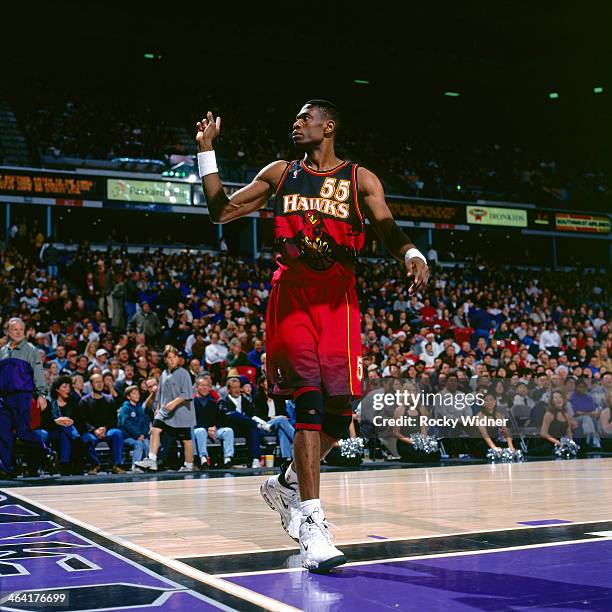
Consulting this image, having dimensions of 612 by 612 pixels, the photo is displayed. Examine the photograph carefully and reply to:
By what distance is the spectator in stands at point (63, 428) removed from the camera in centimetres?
905

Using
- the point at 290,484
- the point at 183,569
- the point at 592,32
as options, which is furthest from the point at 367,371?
the point at 592,32

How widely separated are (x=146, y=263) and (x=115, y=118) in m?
7.15

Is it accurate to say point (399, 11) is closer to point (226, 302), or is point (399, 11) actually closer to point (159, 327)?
point (226, 302)

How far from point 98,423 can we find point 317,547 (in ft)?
23.0

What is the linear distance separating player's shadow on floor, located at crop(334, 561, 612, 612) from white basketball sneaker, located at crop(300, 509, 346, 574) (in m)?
0.06

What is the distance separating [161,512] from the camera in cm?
514

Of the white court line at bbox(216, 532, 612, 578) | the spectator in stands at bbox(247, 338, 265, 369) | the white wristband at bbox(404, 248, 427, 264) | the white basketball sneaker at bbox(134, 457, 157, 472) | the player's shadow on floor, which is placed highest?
the spectator in stands at bbox(247, 338, 265, 369)

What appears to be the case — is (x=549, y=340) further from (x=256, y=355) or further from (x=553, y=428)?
(x=256, y=355)

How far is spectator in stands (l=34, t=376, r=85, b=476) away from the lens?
9047 millimetres

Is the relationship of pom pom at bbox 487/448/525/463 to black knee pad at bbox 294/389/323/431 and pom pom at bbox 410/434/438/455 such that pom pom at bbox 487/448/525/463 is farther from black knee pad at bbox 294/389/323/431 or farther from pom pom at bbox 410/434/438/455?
black knee pad at bbox 294/389/323/431

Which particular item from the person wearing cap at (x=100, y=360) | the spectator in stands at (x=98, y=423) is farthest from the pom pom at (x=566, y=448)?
the person wearing cap at (x=100, y=360)

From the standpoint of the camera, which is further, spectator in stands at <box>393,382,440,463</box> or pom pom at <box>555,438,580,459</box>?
pom pom at <box>555,438,580,459</box>

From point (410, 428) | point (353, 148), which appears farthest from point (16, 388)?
point (353, 148)

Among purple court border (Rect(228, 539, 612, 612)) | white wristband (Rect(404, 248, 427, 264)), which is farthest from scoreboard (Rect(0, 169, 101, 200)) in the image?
purple court border (Rect(228, 539, 612, 612))
